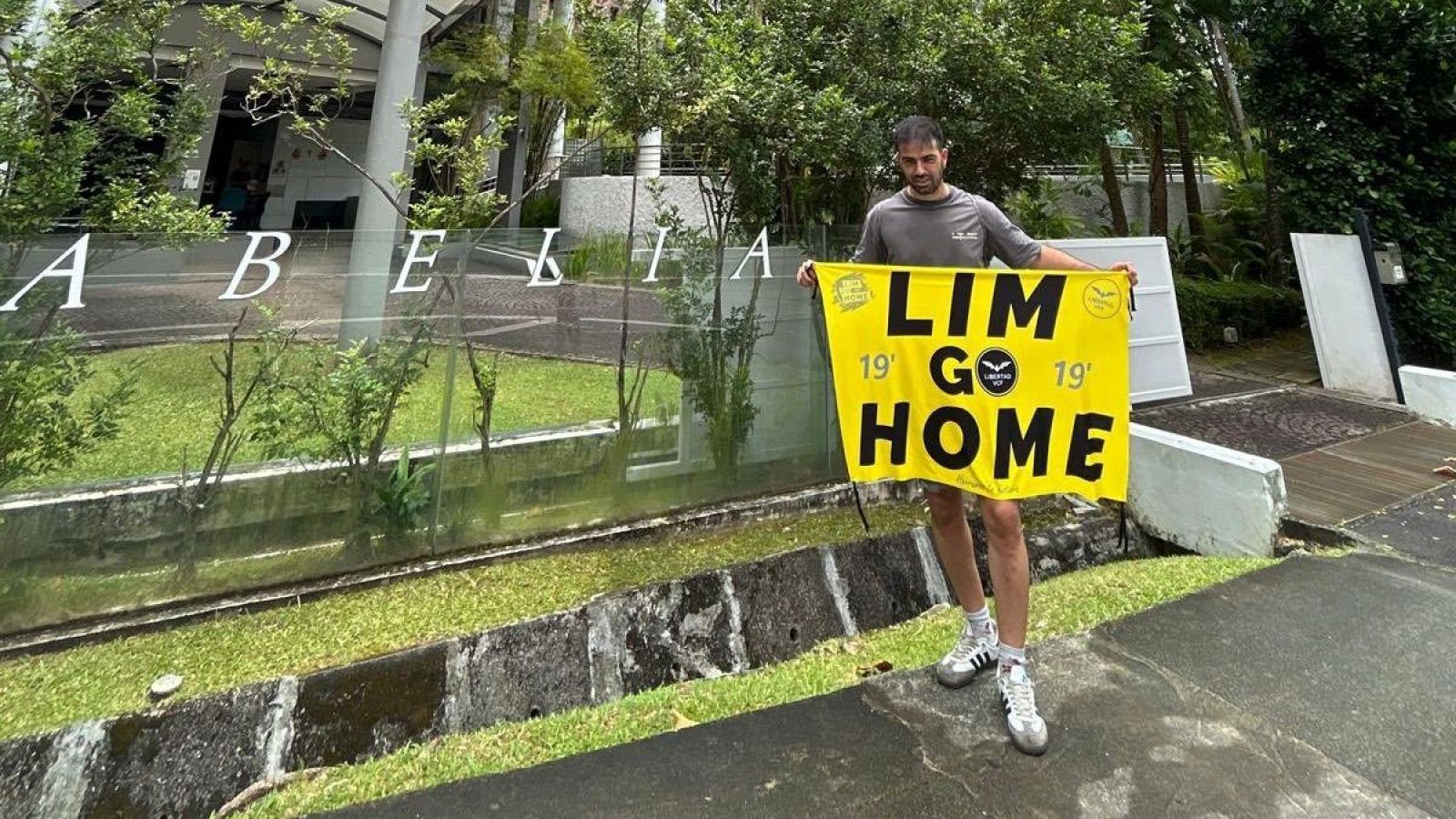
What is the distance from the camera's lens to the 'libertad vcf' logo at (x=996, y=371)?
2.89 meters

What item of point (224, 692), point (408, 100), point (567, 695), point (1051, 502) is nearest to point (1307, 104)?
point (1051, 502)

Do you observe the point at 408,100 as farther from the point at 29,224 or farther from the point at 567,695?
the point at 567,695

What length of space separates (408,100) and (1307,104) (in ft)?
29.6

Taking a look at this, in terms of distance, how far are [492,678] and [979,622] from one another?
6.80 ft

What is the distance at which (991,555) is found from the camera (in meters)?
2.66

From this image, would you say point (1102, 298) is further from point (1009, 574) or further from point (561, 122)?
point (561, 122)

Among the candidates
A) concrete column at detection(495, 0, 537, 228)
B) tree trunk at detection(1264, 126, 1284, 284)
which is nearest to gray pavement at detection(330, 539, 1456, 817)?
tree trunk at detection(1264, 126, 1284, 284)

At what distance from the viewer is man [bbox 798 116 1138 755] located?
2611 mm

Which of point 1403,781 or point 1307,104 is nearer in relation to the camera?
A: point 1403,781

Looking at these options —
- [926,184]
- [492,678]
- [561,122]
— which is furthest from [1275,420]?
[561,122]

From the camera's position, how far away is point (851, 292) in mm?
3115

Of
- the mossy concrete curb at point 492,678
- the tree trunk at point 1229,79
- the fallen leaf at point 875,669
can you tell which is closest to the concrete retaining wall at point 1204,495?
the mossy concrete curb at point 492,678

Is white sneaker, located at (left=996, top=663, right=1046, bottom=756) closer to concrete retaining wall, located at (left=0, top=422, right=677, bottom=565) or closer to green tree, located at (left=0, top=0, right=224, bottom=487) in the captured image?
concrete retaining wall, located at (left=0, top=422, right=677, bottom=565)

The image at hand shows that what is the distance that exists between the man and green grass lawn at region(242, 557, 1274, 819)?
1.26 ft
